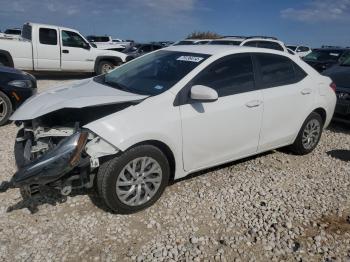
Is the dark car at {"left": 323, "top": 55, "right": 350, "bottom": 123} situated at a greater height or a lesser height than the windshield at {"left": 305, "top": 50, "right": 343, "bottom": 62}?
lesser

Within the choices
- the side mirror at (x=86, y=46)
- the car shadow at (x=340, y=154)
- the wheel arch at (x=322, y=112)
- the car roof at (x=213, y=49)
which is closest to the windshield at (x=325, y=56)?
the side mirror at (x=86, y=46)

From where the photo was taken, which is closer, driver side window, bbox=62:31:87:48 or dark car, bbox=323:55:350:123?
dark car, bbox=323:55:350:123

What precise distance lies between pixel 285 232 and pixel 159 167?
4.72 ft

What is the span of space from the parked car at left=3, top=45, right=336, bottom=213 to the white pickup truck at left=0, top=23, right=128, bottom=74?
26.3 feet

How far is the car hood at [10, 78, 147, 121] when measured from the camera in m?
3.70

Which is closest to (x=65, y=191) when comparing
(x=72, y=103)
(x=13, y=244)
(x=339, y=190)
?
(x=13, y=244)

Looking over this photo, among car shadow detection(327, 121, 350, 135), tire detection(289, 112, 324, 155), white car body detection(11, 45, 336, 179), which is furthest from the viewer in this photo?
car shadow detection(327, 121, 350, 135)

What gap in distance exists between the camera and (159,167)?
3859 mm

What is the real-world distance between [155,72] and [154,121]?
999 millimetres

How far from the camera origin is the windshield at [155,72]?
4.11m

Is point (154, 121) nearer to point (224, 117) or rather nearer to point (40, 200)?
point (224, 117)

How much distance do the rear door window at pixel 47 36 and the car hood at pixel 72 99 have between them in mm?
8525

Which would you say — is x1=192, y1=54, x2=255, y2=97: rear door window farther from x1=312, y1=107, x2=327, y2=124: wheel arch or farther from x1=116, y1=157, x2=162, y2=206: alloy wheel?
x1=312, y1=107, x2=327, y2=124: wheel arch

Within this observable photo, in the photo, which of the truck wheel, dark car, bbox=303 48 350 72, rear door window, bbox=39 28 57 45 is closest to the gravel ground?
rear door window, bbox=39 28 57 45
